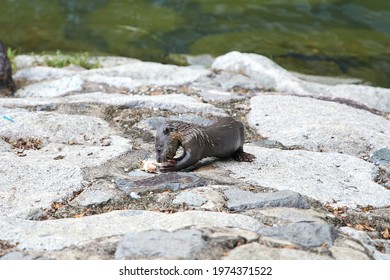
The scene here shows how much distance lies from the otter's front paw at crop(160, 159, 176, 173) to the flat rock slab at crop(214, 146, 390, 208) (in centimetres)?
37

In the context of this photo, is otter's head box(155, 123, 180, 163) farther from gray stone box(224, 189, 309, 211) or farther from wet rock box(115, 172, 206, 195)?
gray stone box(224, 189, 309, 211)

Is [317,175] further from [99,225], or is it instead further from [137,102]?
[137,102]

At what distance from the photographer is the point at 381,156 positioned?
5.03 meters

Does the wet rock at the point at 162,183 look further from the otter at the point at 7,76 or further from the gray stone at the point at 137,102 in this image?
the otter at the point at 7,76

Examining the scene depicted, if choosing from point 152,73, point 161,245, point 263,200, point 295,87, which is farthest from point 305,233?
point 152,73

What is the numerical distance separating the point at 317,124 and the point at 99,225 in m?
2.70

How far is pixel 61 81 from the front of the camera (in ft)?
23.8

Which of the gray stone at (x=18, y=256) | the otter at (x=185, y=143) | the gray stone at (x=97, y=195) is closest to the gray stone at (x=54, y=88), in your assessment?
the otter at (x=185, y=143)

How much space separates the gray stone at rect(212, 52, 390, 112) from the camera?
736 cm

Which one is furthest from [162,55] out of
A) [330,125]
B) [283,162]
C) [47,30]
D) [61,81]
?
[283,162]

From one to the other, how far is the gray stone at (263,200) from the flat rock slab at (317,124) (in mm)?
1413

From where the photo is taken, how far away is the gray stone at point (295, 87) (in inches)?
290

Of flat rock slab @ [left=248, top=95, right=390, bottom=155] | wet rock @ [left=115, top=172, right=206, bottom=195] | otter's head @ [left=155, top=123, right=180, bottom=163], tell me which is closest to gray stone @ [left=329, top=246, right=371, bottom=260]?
wet rock @ [left=115, top=172, right=206, bottom=195]
